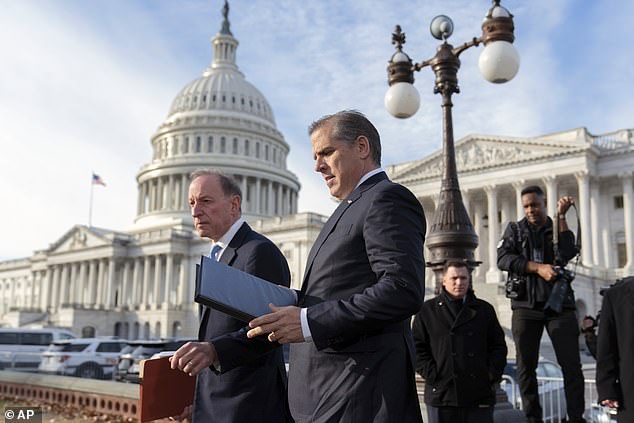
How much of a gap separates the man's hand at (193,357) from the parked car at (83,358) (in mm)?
21396

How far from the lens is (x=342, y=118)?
3.54 m

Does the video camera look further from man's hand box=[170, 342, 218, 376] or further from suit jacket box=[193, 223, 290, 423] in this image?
man's hand box=[170, 342, 218, 376]

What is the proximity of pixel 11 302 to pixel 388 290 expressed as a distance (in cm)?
12180

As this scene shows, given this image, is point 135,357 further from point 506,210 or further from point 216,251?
point 506,210

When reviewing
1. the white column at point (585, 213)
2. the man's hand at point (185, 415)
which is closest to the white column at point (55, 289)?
the white column at point (585, 213)

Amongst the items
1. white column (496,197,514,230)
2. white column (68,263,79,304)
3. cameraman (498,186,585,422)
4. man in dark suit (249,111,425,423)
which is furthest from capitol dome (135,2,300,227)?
man in dark suit (249,111,425,423)

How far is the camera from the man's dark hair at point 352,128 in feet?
11.5

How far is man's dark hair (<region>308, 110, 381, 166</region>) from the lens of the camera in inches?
138

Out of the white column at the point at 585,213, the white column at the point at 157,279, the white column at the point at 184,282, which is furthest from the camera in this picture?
the white column at the point at 157,279

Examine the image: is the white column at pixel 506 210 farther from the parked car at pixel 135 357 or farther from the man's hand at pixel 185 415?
the man's hand at pixel 185 415

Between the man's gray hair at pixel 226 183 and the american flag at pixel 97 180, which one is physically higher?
the american flag at pixel 97 180

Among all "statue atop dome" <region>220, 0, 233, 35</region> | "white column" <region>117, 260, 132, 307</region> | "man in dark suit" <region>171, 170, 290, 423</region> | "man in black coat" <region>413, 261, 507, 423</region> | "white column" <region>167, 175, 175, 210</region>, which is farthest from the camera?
"statue atop dome" <region>220, 0, 233, 35</region>

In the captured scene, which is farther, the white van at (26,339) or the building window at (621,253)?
the building window at (621,253)

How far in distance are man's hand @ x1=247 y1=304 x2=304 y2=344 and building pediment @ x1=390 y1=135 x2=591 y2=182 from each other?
52.3m
